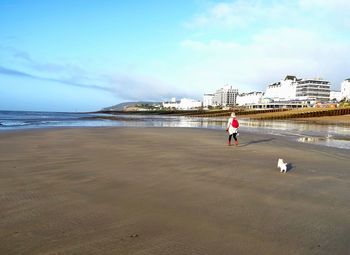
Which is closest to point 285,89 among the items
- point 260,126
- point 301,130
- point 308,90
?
point 308,90

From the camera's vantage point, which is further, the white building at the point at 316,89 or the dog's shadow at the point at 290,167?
the white building at the point at 316,89

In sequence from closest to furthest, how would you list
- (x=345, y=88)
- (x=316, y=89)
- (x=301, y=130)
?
(x=301, y=130) → (x=316, y=89) → (x=345, y=88)

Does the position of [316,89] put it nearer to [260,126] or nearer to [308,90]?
[308,90]

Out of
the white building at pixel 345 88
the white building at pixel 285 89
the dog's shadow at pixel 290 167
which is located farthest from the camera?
the white building at pixel 285 89

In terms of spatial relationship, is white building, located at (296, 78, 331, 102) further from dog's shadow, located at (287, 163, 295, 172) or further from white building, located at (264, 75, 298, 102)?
dog's shadow, located at (287, 163, 295, 172)

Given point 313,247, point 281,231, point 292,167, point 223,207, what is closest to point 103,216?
point 223,207

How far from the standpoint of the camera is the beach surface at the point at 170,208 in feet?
12.0

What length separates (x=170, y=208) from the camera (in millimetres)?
4945

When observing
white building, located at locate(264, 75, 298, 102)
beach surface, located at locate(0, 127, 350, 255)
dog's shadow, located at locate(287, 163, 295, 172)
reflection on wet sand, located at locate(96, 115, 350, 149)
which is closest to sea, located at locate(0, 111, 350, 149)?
reflection on wet sand, located at locate(96, 115, 350, 149)

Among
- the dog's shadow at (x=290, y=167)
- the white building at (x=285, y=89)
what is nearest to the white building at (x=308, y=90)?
the white building at (x=285, y=89)

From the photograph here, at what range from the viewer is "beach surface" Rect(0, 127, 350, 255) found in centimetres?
365

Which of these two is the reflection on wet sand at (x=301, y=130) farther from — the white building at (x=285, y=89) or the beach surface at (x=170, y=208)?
the white building at (x=285, y=89)

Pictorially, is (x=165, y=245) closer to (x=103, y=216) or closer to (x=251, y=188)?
(x=103, y=216)

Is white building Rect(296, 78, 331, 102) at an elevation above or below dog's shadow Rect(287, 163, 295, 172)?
above
